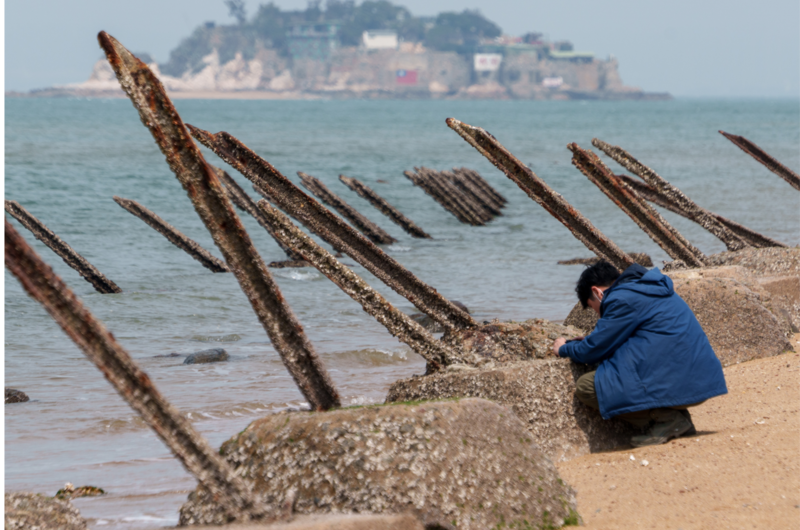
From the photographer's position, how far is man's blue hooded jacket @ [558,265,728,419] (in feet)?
14.6

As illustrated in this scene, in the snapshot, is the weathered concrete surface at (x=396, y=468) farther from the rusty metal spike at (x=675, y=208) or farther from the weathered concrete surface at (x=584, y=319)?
the rusty metal spike at (x=675, y=208)

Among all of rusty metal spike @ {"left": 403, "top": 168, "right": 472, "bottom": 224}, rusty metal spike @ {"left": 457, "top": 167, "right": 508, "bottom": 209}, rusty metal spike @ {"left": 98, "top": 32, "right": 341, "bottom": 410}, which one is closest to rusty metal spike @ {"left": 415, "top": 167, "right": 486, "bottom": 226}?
rusty metal spike @ {"left": 403, "top": 168, "right": 472, "bottom": 224}

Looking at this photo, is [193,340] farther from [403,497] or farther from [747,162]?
[747,162]

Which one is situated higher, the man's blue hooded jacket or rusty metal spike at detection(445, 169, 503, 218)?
the man's blue hooded jacket

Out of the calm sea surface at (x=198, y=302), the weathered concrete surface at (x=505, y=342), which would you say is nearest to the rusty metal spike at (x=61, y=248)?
the calm sea surface at (x=198, y=302)

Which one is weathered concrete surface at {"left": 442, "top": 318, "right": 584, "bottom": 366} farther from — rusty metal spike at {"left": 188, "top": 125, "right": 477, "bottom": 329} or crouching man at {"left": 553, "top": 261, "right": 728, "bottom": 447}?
crouching man at {"left": 553, "top": 261, "right": 728, "bottom": 447}

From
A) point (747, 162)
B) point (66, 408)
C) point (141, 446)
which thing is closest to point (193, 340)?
point (66, 408)

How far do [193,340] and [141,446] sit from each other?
422cm

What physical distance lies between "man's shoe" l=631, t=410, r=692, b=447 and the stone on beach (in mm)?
5089

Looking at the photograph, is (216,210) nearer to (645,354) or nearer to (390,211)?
(645,354)

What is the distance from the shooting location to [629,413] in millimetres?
4559

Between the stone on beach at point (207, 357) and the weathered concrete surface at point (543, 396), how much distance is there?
167 inches

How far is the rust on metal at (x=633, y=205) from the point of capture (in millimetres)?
7342

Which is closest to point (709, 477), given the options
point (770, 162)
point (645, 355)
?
point (645, 355)
